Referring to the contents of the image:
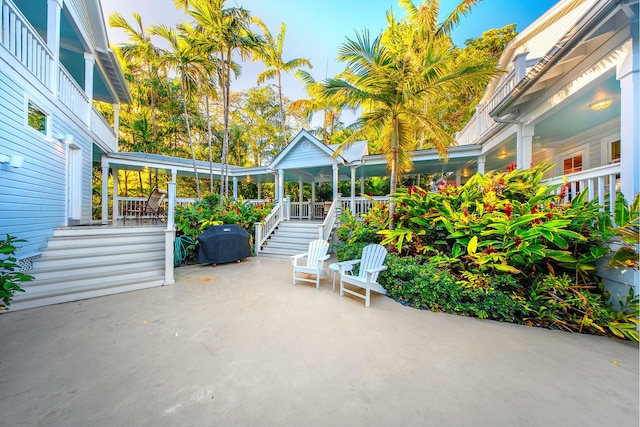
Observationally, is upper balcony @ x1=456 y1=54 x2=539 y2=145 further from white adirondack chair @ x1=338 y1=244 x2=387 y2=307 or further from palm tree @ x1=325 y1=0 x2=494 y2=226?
white adirondack chair @ x1=338 y1=244 x2=387 y2=307

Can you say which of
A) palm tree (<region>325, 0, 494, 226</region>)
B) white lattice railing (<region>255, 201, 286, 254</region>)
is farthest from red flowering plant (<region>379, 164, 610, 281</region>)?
white lattice railing (<region>255, 201, 286, 254</region>)

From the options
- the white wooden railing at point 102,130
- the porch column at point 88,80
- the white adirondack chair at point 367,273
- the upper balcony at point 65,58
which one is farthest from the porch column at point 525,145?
the white wooden railing at point 102,130

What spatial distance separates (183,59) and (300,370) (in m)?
10.5

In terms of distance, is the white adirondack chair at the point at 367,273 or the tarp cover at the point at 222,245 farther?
the tarp cover at the point at 222,245

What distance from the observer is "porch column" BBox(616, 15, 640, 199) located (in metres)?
2.92

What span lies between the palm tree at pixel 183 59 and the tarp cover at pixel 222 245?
244 inches

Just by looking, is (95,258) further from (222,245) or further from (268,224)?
(268,224)

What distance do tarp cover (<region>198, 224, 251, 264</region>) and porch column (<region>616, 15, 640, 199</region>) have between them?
7.62 m

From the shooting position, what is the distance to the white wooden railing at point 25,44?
12.1 feet

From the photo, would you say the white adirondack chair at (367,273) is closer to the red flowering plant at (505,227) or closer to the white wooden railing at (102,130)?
the red flowering plant at (505,227)

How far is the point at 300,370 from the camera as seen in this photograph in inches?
89.1

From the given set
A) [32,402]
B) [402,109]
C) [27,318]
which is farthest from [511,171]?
[27,318]

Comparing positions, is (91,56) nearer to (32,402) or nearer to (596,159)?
(32,402)

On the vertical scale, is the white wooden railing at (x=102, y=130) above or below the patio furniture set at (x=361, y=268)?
above
